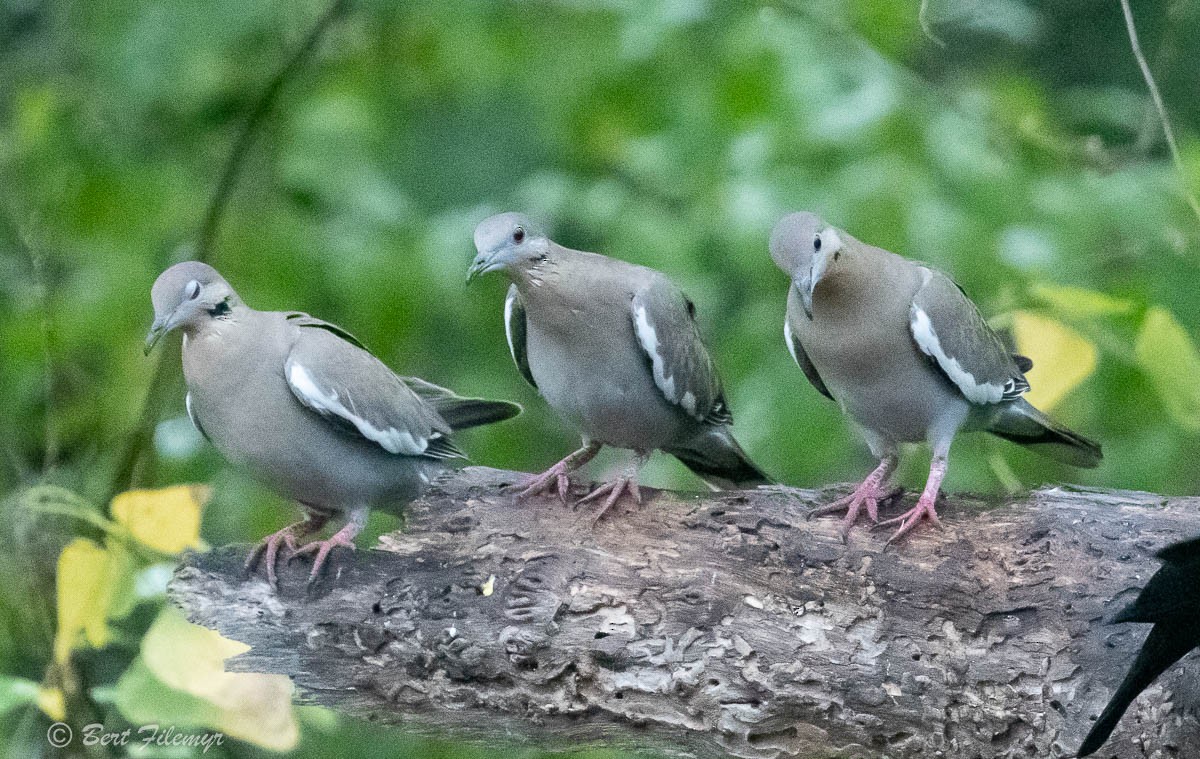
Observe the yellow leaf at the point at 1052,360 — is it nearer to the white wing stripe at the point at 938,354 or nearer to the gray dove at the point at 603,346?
the white wing stripe at the point at 938,354

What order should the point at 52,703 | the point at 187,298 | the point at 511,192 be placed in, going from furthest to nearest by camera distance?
the point at 511,192
the point at 52,703
the point at 187,298

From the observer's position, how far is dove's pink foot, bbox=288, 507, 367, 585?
2092 millimetres

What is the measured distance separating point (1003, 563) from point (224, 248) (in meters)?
2.60

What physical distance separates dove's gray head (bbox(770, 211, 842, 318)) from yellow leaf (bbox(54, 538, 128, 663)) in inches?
58.8

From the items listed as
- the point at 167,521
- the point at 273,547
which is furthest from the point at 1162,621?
the point at 167,521

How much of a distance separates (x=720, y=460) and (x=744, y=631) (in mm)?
672

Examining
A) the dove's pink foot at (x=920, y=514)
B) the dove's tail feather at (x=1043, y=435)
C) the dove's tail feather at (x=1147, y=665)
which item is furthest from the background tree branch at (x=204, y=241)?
the dove's tail feather at (x=1147, y=665)

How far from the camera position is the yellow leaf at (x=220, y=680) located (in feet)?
6.97

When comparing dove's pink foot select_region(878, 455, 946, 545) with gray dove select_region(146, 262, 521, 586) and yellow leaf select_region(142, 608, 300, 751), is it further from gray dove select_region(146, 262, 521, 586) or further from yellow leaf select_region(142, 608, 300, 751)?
yellow leaf select_region(142, 608, 300, 751)

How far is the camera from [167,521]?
226 centimetres

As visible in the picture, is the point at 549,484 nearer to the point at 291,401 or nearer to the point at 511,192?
the point at 291,401

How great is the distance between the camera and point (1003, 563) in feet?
6.69

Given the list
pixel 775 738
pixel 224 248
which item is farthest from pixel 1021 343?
pixel 224 248

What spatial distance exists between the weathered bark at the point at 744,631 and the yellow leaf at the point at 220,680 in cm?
4
